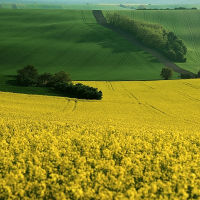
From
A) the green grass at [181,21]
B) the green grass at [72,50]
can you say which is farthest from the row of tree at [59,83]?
the green grass at [181,21]

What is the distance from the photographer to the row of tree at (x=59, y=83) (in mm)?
44094

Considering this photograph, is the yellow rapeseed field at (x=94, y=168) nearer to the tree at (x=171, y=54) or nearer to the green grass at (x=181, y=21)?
the tree at (x=171, y=54)

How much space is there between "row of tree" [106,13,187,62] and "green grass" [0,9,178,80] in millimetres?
8107

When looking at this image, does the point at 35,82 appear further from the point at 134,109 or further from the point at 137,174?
the point at 137,174

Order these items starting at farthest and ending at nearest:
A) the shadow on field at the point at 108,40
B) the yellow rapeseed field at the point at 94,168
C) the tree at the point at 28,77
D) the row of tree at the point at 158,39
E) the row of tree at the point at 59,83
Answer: the shadow on field at the point at 108,40 → the row of tree at the point at 158,39 → the tree at the point at 28,77 → the row of tree at the point at 59,83 → the yellow rapeseed field at the point at 94,168

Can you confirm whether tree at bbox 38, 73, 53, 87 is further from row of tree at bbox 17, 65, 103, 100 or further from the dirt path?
the dirt path

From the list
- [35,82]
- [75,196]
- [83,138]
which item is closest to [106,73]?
[35,82]

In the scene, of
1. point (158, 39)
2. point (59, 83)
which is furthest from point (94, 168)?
point (158, 39)

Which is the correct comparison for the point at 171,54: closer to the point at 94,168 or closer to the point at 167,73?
the point at 167,73

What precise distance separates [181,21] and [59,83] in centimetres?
11922

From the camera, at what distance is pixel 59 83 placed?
166 feet

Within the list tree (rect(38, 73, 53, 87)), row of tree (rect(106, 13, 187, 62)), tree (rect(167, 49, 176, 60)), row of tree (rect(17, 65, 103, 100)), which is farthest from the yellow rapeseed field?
row of tree (rect(106, 13, 187, 62))

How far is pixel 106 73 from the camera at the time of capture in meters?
85.6

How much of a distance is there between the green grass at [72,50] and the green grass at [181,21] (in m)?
29.9
